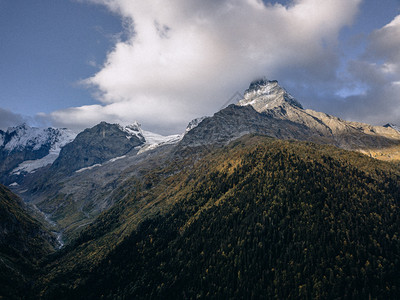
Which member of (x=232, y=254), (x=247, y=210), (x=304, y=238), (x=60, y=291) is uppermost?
(x=247, y=210)

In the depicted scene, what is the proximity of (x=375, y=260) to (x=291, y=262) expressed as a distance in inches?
1888

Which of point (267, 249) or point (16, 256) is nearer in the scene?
point (267, 249)

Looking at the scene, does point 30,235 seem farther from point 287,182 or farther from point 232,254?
point 287,182

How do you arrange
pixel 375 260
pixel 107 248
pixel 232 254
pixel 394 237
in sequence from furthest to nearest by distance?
pixel 107 248
pixel 232 254
pixel 394 237
pixel 375 260

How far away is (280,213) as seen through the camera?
156 meters

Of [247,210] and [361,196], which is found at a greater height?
[361,196]

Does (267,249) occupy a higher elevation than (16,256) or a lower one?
higher

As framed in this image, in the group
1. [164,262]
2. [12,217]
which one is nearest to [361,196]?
[164,262]

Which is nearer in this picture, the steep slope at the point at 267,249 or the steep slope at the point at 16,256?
the steep slope at the point at 267,249

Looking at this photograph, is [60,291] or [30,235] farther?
[30,235]

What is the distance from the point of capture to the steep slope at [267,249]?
11988cm

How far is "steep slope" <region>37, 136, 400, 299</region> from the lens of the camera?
4719 inches

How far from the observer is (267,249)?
461ft

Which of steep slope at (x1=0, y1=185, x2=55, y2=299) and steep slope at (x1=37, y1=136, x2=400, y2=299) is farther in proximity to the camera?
steep slope at (x1=0, y1=185, x2=55, y2=299)
